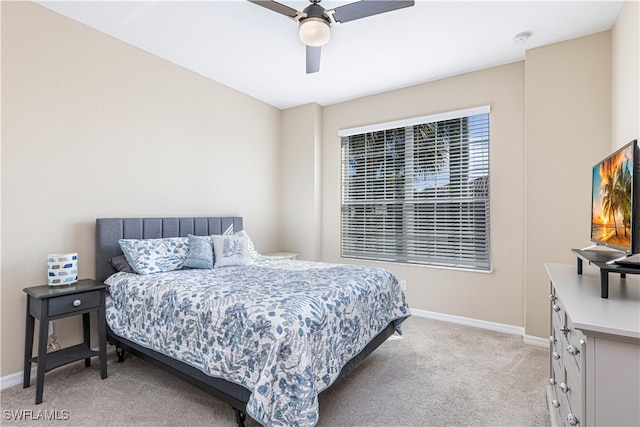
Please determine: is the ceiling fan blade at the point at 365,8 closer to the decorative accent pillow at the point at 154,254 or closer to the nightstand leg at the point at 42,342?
the decorative accent pillow at the point at 154,254

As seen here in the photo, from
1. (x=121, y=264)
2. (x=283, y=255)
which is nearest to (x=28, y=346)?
(x=121, y=264)

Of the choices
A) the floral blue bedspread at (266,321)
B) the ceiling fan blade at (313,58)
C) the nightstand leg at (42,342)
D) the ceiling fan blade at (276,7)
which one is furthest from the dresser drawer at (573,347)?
the nightstand leg at (42,342)

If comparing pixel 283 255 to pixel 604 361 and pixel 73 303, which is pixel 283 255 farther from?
pixel 604 361

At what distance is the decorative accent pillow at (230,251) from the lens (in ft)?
10.1

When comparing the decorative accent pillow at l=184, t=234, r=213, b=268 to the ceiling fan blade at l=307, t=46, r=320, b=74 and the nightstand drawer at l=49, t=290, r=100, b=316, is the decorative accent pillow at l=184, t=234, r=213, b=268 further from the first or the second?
the ceiling fan blade at l=307, t=46, r=320, b=74

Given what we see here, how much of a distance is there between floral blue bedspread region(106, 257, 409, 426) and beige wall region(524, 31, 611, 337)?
1437mm

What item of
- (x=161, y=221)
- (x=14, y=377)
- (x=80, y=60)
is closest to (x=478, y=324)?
(x=161, y=221)

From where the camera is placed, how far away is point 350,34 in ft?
9.12

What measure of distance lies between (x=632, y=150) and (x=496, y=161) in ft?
7.06

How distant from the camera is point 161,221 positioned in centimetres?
312

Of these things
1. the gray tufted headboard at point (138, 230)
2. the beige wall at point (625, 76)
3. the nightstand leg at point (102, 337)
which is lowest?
the nightstand leg at point (102, 337)

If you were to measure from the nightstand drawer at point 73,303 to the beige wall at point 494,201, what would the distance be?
10.2ft

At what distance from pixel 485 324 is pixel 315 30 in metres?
3.30

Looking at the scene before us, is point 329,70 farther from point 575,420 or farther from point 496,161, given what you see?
point 575,420
